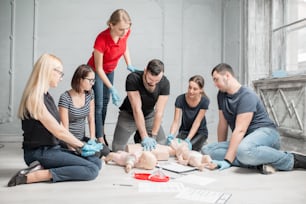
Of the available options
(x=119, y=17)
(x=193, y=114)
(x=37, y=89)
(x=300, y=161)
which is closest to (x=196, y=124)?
(x=193, y=114)

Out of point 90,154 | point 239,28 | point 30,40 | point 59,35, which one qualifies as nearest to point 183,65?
point 239,28

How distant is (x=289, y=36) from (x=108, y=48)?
6.95 feet

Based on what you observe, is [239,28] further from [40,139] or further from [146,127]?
[40,139]

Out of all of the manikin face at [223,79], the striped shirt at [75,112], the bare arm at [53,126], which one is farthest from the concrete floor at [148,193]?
the manikin face at [223,79]

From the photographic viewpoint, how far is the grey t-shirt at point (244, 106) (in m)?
2.42

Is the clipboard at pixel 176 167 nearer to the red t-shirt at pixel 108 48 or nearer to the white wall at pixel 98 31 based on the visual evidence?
the red t-shirt at pixel 108 48

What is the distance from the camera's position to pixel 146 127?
314 cm

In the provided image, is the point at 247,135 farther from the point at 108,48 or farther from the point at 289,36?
the point at 289,36

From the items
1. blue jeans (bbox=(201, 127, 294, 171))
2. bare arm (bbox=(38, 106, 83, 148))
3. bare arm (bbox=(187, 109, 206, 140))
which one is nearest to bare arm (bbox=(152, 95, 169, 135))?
bare arm (bbox=(187, 109, 206, 140))

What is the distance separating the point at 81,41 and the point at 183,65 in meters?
1.41

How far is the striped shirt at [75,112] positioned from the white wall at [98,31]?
1.57 metres

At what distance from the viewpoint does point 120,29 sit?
286 cm

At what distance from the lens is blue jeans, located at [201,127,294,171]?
2301 millimetres

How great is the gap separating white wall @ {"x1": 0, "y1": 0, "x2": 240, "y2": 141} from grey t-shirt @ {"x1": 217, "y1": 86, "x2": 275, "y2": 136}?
6.23 feet
